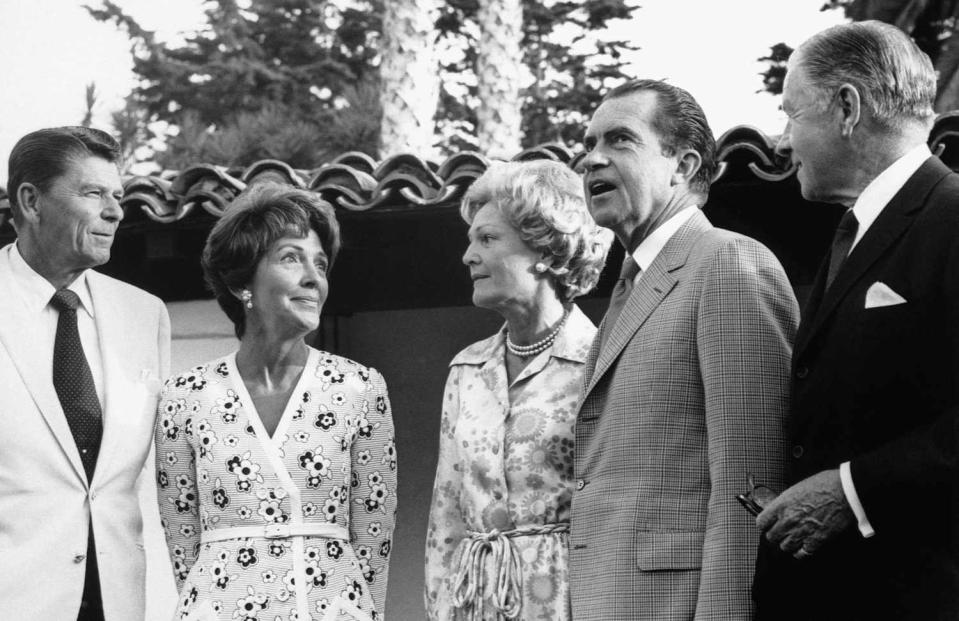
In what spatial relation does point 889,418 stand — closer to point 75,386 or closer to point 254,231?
point 254,231

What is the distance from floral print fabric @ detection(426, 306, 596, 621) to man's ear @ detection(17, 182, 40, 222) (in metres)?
1.35

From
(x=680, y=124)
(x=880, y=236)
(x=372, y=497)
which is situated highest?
(x=680, y=124)

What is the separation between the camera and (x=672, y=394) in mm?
3043

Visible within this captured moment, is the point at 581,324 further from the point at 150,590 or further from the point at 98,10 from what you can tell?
the point at 98,10

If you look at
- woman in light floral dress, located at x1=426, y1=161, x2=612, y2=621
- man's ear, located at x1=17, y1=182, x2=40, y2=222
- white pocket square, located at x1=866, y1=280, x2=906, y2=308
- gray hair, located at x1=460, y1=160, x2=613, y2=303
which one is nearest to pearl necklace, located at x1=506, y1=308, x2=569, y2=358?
woman in light floral dress, located at x1=426, y1=161, x2=612, y2=621

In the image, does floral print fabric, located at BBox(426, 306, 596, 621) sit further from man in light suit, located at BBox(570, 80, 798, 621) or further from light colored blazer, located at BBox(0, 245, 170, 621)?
light colored blazer, located at BBox(0, 245, 170, 621)

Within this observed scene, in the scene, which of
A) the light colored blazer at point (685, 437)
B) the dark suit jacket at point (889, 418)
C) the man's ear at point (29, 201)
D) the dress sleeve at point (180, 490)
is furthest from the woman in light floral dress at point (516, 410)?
the man's ear at point (29, 201)

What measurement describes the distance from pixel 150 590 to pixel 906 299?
415cm

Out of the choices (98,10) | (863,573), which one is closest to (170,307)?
(863,573)

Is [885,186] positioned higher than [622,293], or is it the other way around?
[885,186]

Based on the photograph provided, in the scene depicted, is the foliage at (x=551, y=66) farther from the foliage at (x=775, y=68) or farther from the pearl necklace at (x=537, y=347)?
the pearl necklace at (x=537, y=347)

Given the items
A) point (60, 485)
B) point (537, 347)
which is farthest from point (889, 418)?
point (60, 485)

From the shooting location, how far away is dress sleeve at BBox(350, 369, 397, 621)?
3.82 meters

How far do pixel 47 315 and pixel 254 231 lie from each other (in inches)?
26.5
